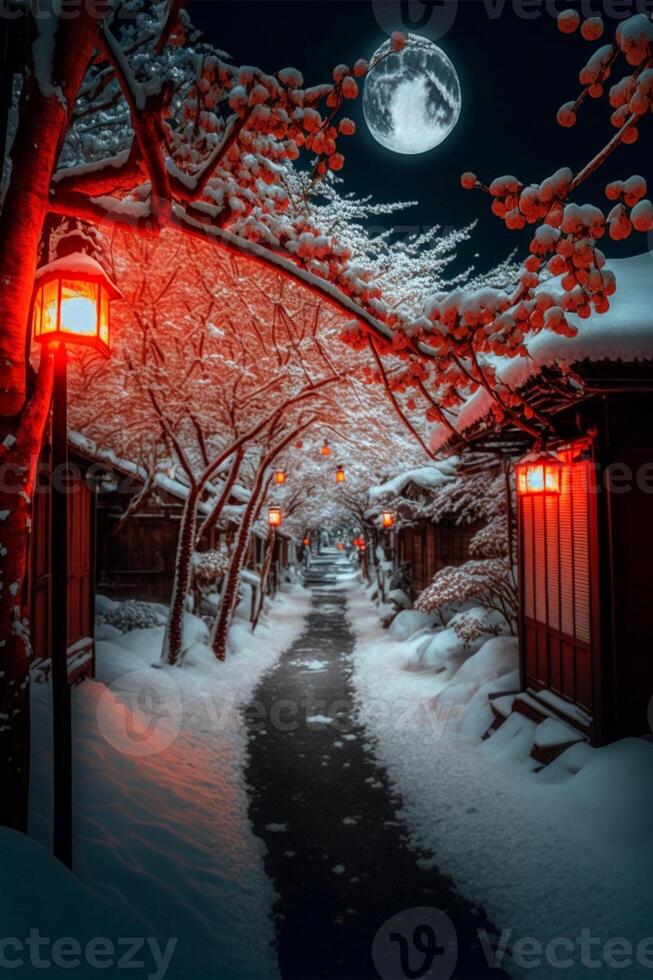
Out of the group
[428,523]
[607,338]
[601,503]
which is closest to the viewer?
[607,338]

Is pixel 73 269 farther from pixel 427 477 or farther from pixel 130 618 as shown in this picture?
pixel 427 477

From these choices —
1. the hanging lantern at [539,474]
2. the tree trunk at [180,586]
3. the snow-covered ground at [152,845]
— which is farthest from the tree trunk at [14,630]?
the tree trunk at [180,586]

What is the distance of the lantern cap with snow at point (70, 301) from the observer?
4.70 m

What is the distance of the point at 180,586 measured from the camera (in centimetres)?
1316

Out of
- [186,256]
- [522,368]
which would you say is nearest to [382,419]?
[186,256]

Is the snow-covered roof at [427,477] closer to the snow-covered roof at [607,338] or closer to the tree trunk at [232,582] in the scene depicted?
the tree trunk at [232,582]

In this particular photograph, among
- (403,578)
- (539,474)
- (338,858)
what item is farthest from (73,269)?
(403,578)

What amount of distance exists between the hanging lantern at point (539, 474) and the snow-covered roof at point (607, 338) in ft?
6.18

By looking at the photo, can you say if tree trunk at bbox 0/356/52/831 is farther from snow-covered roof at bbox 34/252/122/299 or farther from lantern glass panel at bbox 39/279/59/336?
snow-covered roof at bbox 34/252/122/299

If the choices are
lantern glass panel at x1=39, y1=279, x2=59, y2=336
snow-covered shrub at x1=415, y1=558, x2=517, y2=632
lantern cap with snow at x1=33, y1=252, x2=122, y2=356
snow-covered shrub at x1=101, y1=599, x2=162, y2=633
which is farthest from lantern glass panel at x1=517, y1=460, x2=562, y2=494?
snow-covered shrub at x1=101, y1=599, x2=162, y2=633

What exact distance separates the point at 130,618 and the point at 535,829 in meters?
11.9

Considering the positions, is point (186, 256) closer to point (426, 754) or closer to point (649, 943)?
point (426, 754)

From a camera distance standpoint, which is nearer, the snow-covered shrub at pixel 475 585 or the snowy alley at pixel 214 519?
the snowy alley at pixel 214 519

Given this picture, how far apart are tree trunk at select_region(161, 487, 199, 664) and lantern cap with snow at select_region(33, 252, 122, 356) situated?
846 cm
